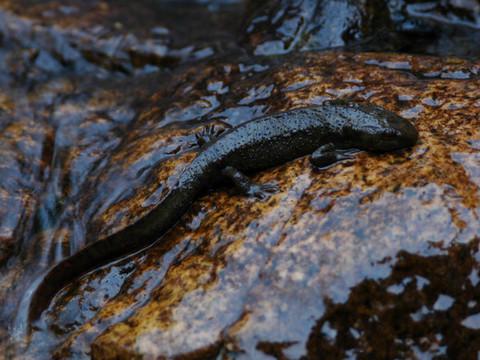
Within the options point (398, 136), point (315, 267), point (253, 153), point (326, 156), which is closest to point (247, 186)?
point (253, 153)

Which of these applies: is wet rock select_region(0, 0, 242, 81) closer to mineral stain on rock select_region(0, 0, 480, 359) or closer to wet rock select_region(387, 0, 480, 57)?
mineral stain on rock select_region(0, 0, 480, 359)

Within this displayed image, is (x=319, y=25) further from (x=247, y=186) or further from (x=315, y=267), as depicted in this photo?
(x=315, y=267)

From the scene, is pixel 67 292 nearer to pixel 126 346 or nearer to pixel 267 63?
pixel 126 346

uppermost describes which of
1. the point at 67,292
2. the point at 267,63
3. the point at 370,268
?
the point at 267,63

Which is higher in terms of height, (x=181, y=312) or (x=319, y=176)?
(x=319, y=176)

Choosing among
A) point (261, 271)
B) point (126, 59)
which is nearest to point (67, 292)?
point (261, 271)

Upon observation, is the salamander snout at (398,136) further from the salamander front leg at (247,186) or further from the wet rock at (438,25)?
the wet rock at (438,25)

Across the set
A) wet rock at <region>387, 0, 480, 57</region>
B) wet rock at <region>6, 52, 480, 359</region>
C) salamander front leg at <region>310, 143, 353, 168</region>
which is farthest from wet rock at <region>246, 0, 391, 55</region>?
salamander front leg at <region>310, 143, 353, 168</region>
